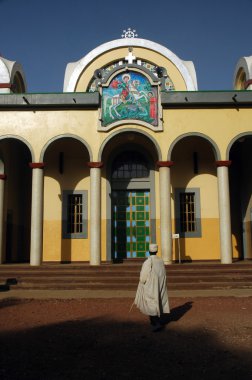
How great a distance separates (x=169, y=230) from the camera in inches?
536

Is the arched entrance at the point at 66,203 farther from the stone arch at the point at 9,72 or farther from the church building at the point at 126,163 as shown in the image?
the stone arch at the point at 9,72

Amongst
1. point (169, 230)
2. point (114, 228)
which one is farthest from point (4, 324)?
point (114, 228)

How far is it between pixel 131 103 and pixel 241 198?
6.42m

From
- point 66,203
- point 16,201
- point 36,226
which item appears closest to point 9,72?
point 16,201

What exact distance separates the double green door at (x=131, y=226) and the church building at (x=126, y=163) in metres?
0.04

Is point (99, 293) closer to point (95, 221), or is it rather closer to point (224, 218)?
point (95, 221)

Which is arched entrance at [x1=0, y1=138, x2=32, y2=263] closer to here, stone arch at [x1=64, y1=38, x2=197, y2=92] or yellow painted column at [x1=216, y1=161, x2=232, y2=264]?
stone arch at [x1=64, y1=38, x2=197, y2=92]

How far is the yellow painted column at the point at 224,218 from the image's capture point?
1348 cm

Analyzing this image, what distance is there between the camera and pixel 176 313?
8203 mm

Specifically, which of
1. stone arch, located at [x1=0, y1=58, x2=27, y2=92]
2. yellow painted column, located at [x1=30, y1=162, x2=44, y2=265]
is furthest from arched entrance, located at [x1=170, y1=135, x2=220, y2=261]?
stone arch, located at [x1=0, y1=58, x2=27, y2=92]

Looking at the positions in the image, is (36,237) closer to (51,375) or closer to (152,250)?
(152,250)

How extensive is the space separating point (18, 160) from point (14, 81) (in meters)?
3.86

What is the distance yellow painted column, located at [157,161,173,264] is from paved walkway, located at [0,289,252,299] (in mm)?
2445

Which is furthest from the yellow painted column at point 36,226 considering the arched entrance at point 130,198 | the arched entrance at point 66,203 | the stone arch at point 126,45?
the stone arch at point 126,45
